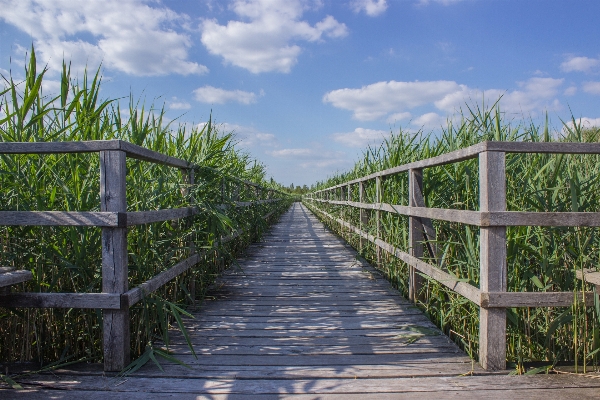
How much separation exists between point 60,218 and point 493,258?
85.4 inches

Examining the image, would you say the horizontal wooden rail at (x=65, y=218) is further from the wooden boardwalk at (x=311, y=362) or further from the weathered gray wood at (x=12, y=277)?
the wooden boardwalk at (x=311, y=362)

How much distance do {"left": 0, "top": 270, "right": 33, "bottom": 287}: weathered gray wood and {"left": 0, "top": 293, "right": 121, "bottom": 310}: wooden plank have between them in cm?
13

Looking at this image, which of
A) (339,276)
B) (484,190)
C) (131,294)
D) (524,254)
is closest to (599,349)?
(524,254)

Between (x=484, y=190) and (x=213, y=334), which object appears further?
(x=213, y=334)

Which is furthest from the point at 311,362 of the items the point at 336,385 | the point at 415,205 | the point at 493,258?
the point at 415,205

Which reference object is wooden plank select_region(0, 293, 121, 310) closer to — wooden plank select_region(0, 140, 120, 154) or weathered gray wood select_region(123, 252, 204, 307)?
weathered gray wood select_region(123, 252, 204, 307)

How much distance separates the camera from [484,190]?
2.05 metres

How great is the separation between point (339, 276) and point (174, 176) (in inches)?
87.3

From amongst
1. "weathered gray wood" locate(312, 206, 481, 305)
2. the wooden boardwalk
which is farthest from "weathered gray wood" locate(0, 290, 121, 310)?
"weathered gray wood" locate(312, 206, 481, 305)

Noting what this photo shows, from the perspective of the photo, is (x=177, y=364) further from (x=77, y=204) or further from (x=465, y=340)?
(x=465, y=340)

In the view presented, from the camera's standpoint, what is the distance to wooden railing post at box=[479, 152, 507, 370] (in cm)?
204

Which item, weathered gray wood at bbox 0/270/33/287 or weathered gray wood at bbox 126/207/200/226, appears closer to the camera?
weathered gray wood at bbox 0/270/33/287

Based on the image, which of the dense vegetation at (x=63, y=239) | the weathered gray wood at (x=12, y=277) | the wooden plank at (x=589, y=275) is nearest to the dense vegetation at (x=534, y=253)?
the wooden plank at (x=589, y=275)

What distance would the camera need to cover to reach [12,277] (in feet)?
6.17
